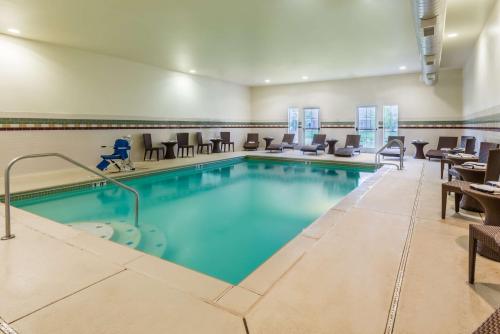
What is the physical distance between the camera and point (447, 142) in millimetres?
8586

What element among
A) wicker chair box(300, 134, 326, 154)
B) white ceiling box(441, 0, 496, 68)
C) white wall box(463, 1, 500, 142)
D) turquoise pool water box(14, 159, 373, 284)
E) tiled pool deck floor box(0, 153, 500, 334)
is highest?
white ceiling box(441, 0, 496, 68)

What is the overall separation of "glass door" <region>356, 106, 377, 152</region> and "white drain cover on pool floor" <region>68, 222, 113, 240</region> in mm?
9458

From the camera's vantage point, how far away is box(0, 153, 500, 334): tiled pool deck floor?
1502mm

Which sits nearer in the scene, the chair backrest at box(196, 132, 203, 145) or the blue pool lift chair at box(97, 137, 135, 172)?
the blue pool lift chair at box(97, 137, 135, 172)

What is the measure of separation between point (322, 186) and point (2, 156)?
6613mm

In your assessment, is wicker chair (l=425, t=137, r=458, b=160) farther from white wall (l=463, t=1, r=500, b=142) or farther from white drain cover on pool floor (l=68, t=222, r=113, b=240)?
white drain cover on pool floor (l=68, t=222, r=113, b=240)

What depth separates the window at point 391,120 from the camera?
1009cm

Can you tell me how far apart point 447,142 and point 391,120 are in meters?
2.05

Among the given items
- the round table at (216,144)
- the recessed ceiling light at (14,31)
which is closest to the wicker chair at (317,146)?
the round table at (216,144)

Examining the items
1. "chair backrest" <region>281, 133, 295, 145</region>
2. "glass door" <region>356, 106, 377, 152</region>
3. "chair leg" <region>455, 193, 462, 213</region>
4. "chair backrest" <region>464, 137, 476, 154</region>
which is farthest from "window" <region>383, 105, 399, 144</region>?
"chair leg" <region>455, 193, 462, 213</region>

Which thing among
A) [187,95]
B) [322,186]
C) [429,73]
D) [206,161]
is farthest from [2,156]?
[429,73]

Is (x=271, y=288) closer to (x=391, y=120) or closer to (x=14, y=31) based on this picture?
(x=14, y=31)

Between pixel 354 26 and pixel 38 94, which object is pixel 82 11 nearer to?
pixel 38 94

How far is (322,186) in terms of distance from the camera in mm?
6195
